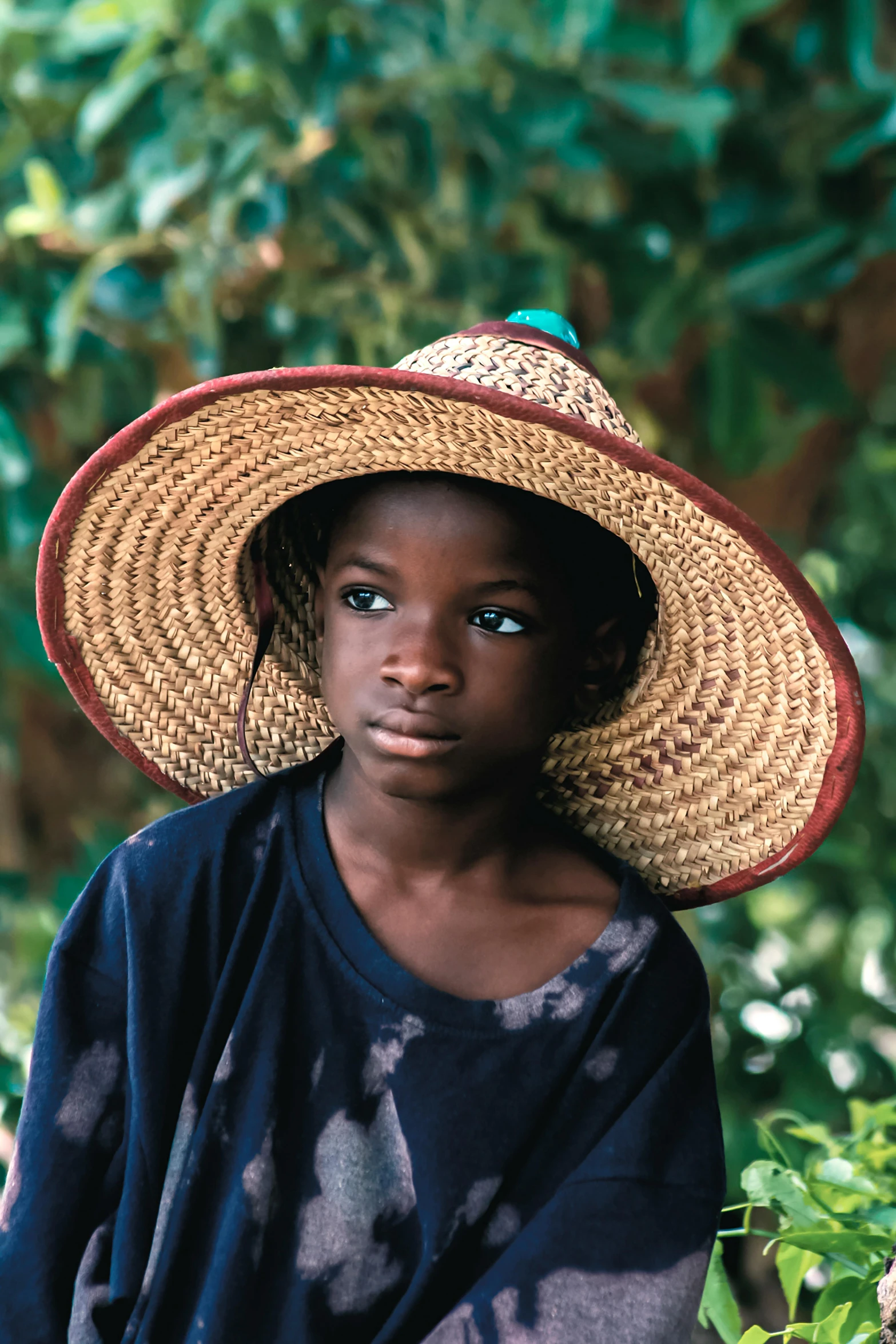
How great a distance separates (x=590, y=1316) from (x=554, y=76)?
57.5 inches

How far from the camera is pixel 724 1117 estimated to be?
2.07m

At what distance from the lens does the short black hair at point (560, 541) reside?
935mm

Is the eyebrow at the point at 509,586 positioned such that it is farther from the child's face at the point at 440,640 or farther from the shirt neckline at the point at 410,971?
the shirt neckline at the point at 410,971

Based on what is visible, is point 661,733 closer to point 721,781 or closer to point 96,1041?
point 721,781

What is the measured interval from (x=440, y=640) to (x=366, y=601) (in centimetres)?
8

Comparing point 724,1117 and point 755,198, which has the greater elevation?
point 755,198

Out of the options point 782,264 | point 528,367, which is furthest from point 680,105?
point 528,367

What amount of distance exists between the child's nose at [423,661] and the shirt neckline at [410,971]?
18 cm

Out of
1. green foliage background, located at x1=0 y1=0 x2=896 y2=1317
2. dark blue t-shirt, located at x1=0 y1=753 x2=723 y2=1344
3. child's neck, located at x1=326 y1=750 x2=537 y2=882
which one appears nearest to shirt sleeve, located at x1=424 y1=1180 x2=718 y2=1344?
dark blue t-shirt, located at x1=0 y1=753 x2=723 y2=1344

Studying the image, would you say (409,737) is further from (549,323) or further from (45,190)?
(45,190)

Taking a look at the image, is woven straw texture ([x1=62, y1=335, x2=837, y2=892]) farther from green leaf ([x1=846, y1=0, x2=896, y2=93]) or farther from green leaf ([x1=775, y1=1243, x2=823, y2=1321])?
green leaf ([x1=846, y1=0, x2=896, y2=93])

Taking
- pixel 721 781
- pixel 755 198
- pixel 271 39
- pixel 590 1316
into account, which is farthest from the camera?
pixel 755 198

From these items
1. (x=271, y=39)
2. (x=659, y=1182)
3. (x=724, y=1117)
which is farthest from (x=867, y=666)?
(x=659, y=1182)

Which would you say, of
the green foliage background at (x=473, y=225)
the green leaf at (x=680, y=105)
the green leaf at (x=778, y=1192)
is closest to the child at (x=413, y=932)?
the green leaf at (x=778, y=1192)
